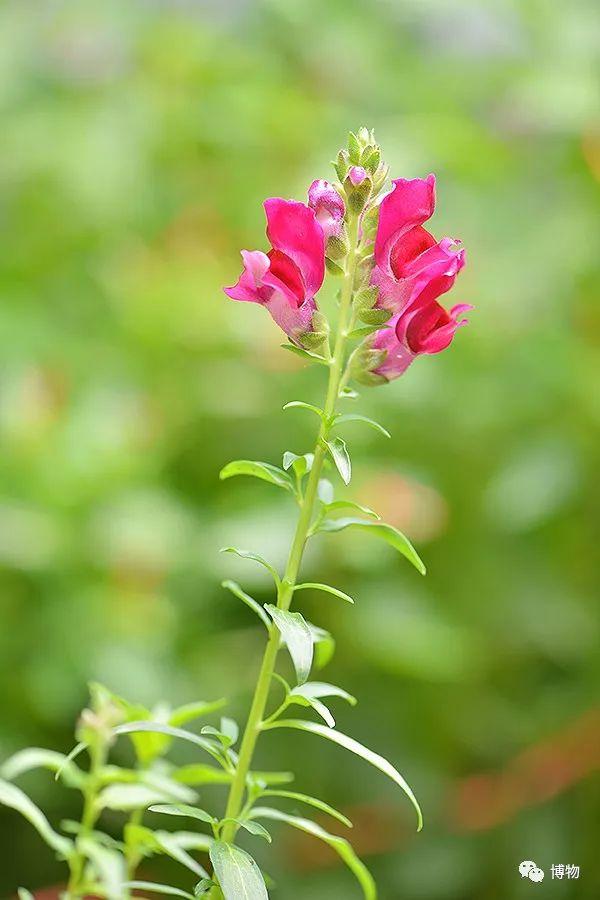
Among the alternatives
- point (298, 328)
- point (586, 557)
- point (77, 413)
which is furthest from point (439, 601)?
point (298, 328)

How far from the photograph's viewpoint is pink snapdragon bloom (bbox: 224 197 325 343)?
0.44 metres

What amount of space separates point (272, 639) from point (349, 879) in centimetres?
85

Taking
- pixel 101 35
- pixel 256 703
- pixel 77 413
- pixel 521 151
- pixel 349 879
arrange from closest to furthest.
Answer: pixel 256 703, pixel 349 879, pixel 77 413, pixel 521 151, pixel 101 35

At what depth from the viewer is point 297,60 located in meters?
1.89

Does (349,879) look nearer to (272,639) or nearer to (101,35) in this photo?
(272,639)

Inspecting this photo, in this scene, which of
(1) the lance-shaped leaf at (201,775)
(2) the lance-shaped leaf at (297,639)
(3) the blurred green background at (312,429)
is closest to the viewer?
(2) the lance-shaped leaf at (297,639)

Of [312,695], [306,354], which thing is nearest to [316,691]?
[312,695]

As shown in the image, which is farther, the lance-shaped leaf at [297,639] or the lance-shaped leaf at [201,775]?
the lance-shaped leaf at [201,775]

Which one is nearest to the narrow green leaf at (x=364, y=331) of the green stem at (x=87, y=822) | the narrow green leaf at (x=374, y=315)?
the narrow green leaf at (x=374, y=315)

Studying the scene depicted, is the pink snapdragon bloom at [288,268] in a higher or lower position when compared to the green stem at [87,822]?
higher

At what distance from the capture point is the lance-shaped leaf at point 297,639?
1.30ft

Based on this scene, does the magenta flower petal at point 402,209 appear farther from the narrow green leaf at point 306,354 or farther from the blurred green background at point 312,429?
the blurred green background at point 312,429

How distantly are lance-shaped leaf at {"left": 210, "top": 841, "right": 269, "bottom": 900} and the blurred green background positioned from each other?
754 mm

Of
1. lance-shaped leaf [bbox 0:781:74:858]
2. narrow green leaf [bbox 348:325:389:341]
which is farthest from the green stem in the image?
narrow green leaf [bbox 348:325:389:341]
